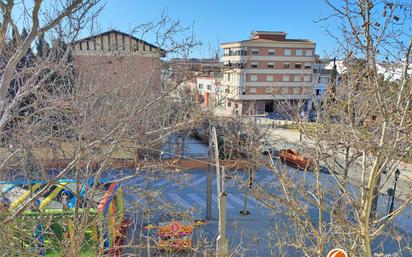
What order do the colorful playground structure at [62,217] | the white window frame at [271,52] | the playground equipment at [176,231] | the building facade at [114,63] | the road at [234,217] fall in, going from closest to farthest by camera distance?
the colorful playground structure at [62,217], the building facade at [114,63], the playground equipment at [176,231], the road at [234,217], the white window frame at [271,52]

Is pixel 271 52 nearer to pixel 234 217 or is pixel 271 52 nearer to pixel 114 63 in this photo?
pixel 234 217

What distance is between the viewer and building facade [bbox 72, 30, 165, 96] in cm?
529

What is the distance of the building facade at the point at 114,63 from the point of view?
529 centimetres

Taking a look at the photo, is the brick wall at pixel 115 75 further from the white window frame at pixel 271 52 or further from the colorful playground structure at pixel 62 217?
the white window frame at pixel 271 52

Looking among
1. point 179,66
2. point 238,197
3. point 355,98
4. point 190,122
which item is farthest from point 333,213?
point 238,197

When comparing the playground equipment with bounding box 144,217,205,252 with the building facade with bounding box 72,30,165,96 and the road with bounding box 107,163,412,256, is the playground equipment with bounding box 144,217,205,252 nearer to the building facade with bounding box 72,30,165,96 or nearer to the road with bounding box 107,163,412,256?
the road with bounding box 107,163,412,256

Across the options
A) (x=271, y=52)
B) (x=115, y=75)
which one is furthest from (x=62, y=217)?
(x=271, y=52)

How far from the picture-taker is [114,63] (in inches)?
224

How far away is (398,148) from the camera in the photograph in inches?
160

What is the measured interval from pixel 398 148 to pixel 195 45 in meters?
3.20

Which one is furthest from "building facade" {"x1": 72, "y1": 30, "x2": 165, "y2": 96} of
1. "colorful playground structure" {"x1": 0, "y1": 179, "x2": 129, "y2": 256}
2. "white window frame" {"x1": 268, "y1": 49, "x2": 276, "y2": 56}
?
"white window frame" {"x1": 268, "y1": 49, "x2": 276, "y2": 56}

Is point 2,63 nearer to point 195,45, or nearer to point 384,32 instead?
point 195,45

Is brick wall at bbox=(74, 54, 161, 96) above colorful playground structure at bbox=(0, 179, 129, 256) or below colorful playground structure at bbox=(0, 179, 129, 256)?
above

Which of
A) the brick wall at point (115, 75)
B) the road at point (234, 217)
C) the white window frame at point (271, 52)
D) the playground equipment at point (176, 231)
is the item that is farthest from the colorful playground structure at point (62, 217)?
the white window frame at point (271, 52)
